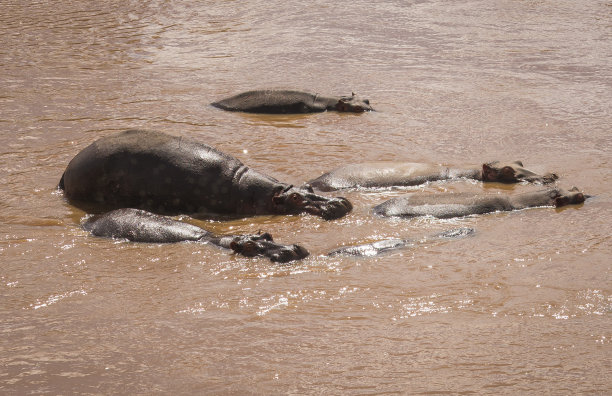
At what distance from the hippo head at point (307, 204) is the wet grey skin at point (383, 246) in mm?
816

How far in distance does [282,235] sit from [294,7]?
38.8ft

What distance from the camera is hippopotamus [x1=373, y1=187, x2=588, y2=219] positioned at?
7840mm

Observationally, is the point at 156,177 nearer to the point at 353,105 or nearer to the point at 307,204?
the point at 307,204

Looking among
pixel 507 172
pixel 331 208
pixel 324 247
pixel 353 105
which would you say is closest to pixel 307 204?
pixel 331 208

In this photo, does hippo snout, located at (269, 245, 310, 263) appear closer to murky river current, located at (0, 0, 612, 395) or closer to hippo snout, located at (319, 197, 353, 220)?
murky river current, located at (0, 0, 612, 395)

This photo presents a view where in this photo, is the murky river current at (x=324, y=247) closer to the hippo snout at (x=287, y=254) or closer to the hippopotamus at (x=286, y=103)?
the hippo snout at (x=287, y=254)

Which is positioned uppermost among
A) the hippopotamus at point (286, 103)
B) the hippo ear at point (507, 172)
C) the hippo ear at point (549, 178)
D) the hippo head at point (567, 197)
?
the hippo head at point (567, 197)

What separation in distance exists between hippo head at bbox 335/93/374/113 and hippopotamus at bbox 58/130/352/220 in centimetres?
352

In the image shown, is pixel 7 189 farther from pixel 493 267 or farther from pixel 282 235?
pixel 493 267

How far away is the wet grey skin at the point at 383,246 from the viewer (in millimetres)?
6945

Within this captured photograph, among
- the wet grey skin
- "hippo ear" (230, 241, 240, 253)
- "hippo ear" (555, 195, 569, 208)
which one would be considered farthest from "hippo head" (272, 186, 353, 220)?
"hippo ear" (555, 195, 569, 208)

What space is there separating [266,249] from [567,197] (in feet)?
9.19

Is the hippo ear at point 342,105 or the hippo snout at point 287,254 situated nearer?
the hippo snout at point 287,254

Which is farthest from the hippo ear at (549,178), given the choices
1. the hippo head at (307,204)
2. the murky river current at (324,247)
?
the hippo head at (307,204)
